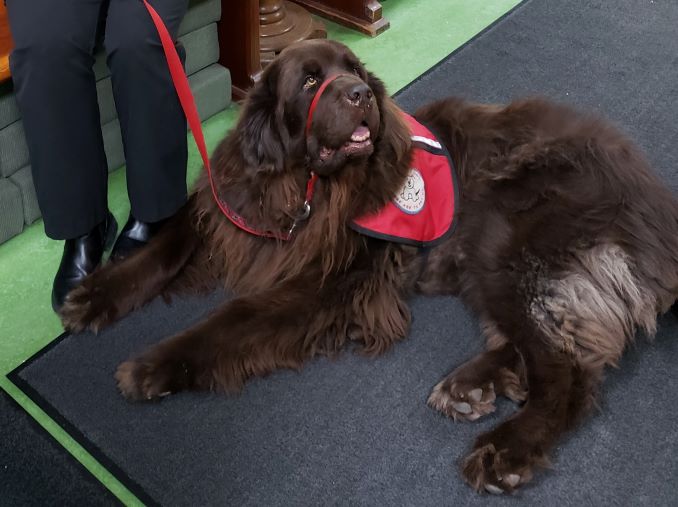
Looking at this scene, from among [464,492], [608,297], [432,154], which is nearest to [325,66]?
[432,154]

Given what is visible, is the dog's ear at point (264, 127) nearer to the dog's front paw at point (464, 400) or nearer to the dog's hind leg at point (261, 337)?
the dog's hind leg at point (261, 337)

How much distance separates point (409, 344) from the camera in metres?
2.09

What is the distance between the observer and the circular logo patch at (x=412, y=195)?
198 cm

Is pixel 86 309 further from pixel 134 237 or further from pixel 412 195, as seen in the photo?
pixel 412 195

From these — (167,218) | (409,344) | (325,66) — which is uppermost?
(325,66)

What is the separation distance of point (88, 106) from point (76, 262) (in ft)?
1.50

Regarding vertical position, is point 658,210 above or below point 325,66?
below

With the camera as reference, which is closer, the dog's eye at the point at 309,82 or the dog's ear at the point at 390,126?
the dog's eye at the point at 309,82

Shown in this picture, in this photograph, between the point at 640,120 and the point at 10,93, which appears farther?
the point at 640,120

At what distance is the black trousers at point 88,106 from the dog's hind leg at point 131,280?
99 millimetres

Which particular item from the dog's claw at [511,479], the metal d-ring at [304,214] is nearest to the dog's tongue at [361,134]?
the metal d-ring at [304,214]

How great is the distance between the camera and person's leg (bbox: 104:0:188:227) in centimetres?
202

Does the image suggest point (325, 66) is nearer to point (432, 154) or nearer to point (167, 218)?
point (432, 154)

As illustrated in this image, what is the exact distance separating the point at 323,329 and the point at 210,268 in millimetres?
429
